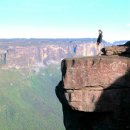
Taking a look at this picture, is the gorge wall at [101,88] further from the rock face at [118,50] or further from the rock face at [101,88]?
the rock face at [118,50]

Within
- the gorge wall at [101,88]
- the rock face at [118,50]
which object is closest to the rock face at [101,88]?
the gorge wall at [101,88]

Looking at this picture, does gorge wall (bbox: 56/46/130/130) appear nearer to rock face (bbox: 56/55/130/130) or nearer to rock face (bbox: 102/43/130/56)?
rock face (bbox: 56/55/130/130)

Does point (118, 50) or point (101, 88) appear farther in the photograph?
point (118, 50)

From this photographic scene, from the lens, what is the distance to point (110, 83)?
98.5 ft

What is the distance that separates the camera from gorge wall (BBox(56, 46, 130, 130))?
30.0 metres

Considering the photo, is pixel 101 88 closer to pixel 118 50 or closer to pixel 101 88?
pixel 101 88

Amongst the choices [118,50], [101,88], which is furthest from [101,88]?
[118,50]

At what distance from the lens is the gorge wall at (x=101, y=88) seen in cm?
3000

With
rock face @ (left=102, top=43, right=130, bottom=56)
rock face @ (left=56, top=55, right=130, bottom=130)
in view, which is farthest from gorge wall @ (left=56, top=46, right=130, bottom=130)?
rock face @ (left=102, top=43, right=130, bottom=56)

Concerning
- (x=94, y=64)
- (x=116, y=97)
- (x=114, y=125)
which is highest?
(x=94, y=64)

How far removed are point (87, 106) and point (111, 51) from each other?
7.05m

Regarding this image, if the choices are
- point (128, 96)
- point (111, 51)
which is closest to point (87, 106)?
point (128, 96)

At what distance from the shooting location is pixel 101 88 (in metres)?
30.2

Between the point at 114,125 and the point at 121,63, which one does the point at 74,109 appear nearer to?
the point at 114,125
